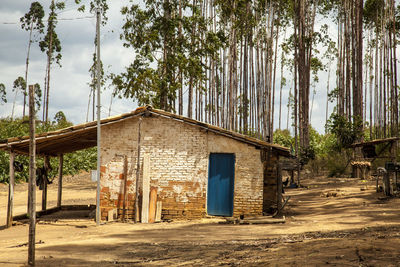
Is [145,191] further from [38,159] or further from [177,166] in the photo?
[38,159]

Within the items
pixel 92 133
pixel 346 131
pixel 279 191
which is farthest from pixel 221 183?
pixel 346 131

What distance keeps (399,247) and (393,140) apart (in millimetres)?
9751

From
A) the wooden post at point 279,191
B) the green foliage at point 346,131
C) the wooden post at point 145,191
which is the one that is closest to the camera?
the wooden post at point 145,191

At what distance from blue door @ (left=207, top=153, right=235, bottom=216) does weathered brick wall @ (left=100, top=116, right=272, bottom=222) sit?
171mm

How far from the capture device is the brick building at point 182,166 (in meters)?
12.1

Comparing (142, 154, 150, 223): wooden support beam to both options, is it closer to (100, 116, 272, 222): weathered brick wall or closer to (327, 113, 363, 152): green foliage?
(100, 116, 272, 222): weathered brick wall

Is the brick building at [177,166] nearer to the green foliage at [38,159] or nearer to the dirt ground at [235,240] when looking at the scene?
the dirt ground at [235,240]

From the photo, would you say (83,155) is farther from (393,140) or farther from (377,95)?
(377,95)

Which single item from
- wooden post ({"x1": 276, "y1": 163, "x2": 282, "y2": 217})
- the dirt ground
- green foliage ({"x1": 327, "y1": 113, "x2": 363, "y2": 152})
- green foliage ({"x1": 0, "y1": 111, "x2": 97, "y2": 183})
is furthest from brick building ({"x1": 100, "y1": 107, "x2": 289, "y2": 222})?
green foliage ({"x1": 0, "y1": 111, "x2": 97, "y2": 183})

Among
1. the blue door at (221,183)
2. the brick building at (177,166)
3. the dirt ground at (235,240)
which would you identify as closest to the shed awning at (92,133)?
the brick building at (177,166)

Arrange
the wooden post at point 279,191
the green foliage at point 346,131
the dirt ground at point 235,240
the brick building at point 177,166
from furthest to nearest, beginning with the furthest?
the green foliage at point 346,131
the wooden post at point 279,191
the brick building at point 177,166
the dirt ground at point 235,240

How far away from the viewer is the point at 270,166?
533 inches

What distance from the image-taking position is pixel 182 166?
12.1 metres

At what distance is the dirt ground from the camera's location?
596 cm
